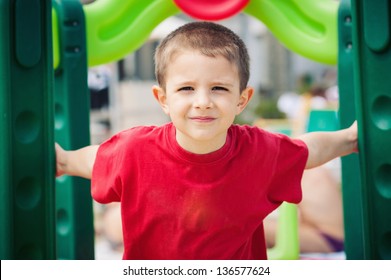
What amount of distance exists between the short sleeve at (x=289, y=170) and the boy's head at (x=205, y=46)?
186 mm

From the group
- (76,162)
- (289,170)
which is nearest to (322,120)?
(289,170)

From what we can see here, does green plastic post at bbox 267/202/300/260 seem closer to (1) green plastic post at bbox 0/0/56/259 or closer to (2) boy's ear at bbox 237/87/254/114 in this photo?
(2) boy's ear at bbox 237/87/254/114

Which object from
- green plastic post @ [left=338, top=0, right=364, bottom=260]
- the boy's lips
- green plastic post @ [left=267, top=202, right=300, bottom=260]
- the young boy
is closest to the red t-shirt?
the young boy

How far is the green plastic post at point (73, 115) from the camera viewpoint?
168cm

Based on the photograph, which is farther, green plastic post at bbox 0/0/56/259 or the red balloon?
the red balloon

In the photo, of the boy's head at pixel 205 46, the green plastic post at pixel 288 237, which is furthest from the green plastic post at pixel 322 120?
the boy's head at pixel 205 46

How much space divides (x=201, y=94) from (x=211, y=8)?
52 cm

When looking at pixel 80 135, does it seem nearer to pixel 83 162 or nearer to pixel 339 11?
pixel 83 162

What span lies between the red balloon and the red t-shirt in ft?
1.40

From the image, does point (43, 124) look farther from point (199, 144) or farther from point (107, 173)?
point (199, 144)

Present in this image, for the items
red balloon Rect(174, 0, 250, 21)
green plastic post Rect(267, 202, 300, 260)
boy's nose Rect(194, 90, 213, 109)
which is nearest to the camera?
boy's nose Rect(194, 90, 213, 109)

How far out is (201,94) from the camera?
45.6 inches

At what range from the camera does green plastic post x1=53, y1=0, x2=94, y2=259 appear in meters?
1.68
